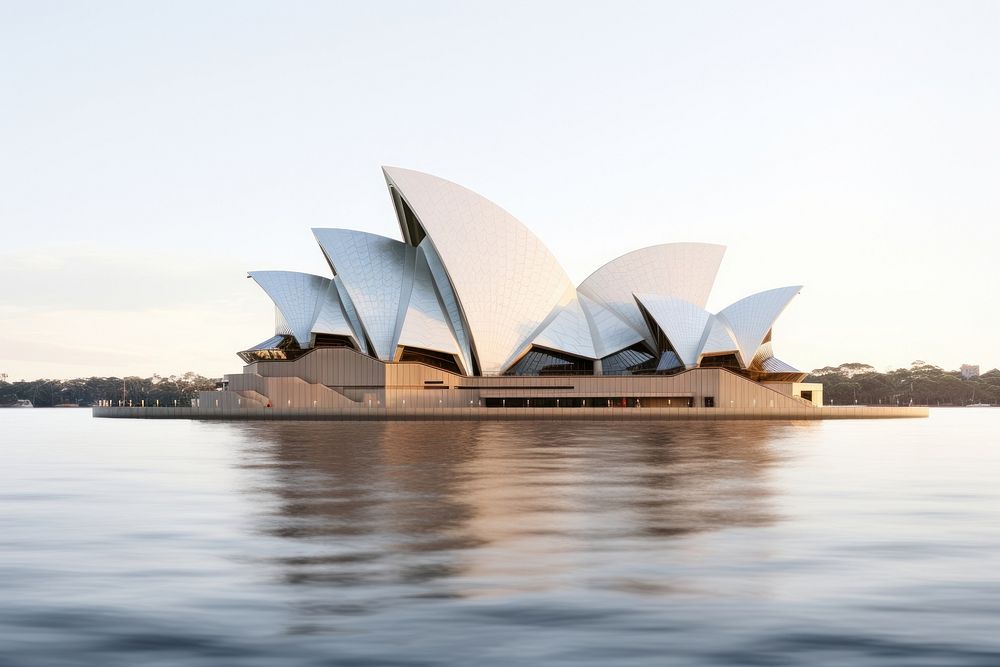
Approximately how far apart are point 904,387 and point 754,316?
80.6 meters

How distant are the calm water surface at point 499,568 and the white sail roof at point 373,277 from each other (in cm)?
4294

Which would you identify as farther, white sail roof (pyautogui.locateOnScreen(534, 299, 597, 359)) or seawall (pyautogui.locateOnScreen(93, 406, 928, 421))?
white sail roof (pyautogui.locateOnScreen(534, 299, 597, 359))

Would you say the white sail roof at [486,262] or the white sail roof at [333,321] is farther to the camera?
the white sail roof at [333,321]

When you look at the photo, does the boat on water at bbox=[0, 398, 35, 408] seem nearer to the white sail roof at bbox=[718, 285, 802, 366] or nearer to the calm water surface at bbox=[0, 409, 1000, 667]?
the white sail roof at bbox=[718, 285, 802, 366]

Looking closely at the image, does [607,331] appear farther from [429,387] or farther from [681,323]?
[429,387]

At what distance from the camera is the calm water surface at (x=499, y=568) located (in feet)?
25.6

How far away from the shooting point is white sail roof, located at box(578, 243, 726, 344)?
238 ft

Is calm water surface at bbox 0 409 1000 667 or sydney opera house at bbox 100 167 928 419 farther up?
sydney opera house at bbox 100 167 928 419

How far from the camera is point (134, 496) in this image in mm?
18531

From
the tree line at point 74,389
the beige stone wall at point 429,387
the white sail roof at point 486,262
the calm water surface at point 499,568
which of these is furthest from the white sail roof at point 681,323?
the tree line at point 74,389

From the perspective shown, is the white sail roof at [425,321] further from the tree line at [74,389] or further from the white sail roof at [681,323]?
the tree line at [74,389]

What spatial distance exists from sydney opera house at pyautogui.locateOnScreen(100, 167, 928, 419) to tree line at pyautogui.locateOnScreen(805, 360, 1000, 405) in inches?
2663

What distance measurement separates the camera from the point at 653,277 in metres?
73.0

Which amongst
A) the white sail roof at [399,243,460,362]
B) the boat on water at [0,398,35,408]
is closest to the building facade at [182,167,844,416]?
the white sail roof at [399,243,460,362]
